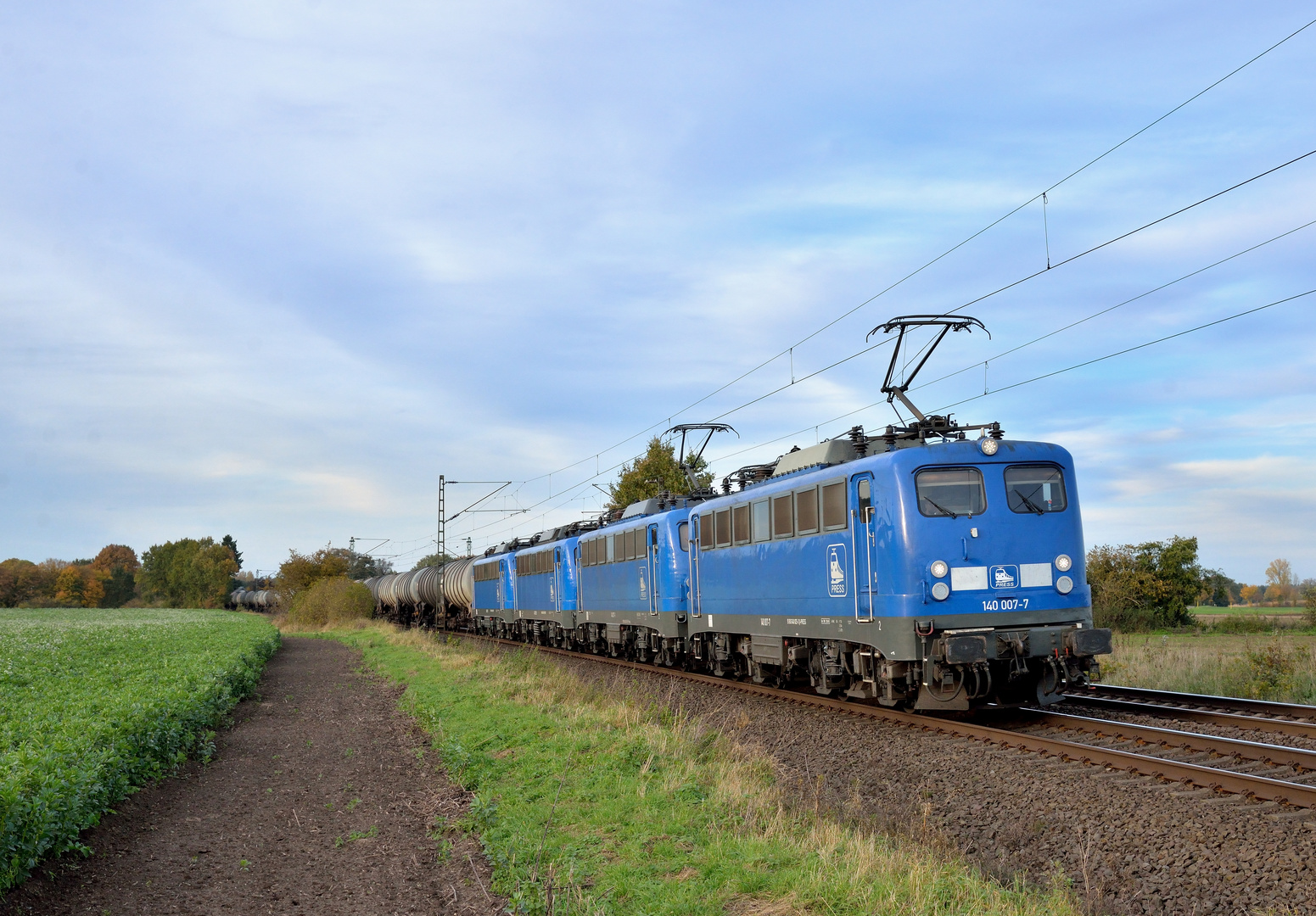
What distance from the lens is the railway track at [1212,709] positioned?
420 inches

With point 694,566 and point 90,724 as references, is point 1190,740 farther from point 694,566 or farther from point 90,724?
point 90,724

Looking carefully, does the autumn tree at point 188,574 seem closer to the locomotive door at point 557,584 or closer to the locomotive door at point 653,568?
the locomotive door at point 557,584

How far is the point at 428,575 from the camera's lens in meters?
52.3

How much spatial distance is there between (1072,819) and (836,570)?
570 cm

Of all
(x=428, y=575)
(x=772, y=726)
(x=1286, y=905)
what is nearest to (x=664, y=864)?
(x=1286, y=905)

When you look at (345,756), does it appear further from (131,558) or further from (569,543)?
(131,558)

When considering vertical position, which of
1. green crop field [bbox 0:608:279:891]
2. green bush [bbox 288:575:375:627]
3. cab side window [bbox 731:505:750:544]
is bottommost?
green crop field [bbox 0:608:279:891]

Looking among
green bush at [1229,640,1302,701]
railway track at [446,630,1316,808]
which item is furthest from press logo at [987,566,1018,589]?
green bush at [1229,640,1302,701]

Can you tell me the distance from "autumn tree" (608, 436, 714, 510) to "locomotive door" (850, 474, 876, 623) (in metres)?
24.7

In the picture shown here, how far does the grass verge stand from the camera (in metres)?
5.95

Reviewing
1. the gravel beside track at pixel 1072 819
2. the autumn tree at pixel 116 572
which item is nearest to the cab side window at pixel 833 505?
the gravel beside track at pixel 1072 819

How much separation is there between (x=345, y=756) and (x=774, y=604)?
6.60 meters

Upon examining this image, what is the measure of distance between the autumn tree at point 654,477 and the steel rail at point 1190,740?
85.9ft

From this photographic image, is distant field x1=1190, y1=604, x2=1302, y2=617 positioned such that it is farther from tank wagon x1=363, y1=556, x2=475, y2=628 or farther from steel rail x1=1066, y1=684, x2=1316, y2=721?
tank wagon x1=363, y1=556, x2=475, y2=628
